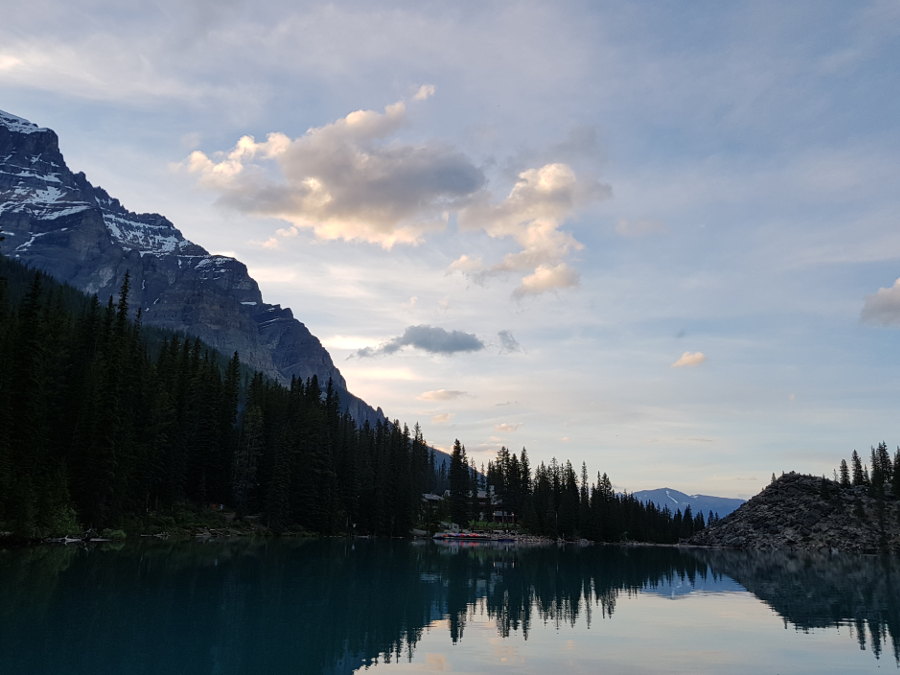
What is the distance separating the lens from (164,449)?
92.8 meters

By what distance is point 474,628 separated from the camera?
3089 centimetres

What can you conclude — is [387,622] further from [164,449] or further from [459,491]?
[459,491]

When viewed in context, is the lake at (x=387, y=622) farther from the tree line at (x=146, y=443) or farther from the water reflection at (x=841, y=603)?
the tree line at (x=146, y=443)

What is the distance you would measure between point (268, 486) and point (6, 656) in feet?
311

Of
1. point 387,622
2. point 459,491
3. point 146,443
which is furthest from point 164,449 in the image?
point 459,491

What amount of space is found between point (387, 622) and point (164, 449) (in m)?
72.4

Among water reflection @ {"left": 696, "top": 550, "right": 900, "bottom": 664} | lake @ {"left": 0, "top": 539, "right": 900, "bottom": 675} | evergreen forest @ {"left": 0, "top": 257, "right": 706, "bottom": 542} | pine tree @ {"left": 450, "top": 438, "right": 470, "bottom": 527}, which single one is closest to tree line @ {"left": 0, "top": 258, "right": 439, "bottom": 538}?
evergreen forest @ {"left": 0, "top": 257, "right": 706, "bottom": 542}

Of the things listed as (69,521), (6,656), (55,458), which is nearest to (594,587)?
(6,656)

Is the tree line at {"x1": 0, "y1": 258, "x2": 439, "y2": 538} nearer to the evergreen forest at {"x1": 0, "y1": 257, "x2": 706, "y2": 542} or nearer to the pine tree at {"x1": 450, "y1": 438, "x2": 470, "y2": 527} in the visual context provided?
the evergreen forest at {"x1": 0, "y1": 257, "x2": 706, "y2": 542}

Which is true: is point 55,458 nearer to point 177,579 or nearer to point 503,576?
point 177,579

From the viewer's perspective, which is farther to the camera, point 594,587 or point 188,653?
point 594,587

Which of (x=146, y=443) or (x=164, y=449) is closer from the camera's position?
(x=146, y=443)

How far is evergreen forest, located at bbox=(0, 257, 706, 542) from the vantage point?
63.4 m

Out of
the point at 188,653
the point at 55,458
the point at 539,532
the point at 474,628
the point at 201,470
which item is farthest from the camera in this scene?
the point at 539,532
